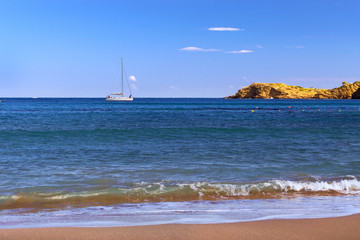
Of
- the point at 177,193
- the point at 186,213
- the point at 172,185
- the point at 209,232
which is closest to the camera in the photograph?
the point at 209,232

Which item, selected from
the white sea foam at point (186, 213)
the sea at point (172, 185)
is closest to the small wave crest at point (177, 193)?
the sea at point (172, 185)

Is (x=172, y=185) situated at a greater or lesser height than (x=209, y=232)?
lesser

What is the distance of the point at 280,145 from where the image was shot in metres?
20.9

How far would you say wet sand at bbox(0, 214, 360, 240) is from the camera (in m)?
5.93

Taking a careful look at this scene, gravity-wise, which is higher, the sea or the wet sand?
the wet sand

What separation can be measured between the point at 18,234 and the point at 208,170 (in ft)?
26.6

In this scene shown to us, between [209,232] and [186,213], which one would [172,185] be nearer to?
[186,213]

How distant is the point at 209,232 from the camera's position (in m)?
6.13

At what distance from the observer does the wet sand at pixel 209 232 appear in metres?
5.93

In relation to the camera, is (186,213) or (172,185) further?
(172,185)

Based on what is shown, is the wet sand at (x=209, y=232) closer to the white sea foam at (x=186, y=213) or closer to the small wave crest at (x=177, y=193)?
the white sea foam at (x=186, y=213)

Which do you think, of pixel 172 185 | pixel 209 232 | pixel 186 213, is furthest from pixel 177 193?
pixel 209 232

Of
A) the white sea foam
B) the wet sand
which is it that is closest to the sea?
the white sea foam

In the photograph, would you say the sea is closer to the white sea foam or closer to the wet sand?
the white sea foam
